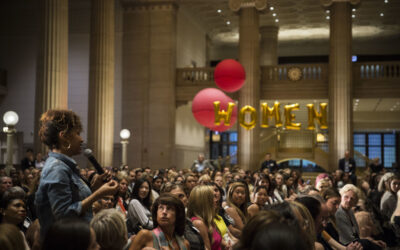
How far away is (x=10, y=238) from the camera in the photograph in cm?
267

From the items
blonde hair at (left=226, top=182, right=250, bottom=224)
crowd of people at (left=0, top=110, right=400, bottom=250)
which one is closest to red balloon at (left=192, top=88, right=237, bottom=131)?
crowd of people at (left=0, top=110, right=400, bottom=250)

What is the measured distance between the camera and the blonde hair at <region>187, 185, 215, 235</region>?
19.8 feet

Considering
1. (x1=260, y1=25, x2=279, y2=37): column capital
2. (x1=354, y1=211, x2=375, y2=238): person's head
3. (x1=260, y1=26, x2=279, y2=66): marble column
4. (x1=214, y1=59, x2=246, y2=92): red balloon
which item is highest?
(x1=260, y1=25, x2=279, y2=37): column capital

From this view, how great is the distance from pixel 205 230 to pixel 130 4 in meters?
24.2

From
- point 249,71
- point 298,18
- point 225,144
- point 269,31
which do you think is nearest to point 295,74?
point 249,71

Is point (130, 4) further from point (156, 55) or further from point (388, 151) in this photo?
point (388, 151)

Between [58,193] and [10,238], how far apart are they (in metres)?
0.99

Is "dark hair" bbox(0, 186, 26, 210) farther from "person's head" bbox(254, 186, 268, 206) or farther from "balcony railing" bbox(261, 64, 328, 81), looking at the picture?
"balcony railing" bbox(261, 64, 328, 81)

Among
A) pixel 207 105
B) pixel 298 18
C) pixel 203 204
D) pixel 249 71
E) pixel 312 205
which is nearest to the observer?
pixel 312 205

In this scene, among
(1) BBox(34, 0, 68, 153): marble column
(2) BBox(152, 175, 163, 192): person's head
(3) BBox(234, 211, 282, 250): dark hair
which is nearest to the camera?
(3) BBox(234, 211, 282, 250): dark hair

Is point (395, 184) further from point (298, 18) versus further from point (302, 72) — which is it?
point (298, 18)

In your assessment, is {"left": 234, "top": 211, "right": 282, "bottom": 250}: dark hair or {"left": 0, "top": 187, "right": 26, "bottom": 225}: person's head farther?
{"left": 0, "top": 187, "right": 26, "bottom": 225}: person's head

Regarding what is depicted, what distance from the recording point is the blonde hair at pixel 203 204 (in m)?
6.03

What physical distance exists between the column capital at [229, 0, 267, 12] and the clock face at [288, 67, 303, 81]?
11.2ft
